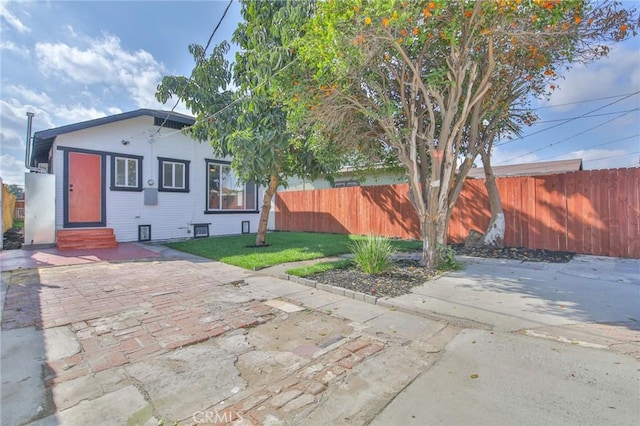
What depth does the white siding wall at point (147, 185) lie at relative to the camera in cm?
1004

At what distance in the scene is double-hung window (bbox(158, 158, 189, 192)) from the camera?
11516 millimetres

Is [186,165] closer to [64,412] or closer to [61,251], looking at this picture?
[61,251]

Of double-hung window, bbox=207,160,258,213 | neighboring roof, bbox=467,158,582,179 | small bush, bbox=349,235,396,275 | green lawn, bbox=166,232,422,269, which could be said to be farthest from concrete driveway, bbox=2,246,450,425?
neighboring roof, bbox=467,158,582,179

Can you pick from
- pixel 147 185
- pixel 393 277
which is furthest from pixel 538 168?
pixel 147 185

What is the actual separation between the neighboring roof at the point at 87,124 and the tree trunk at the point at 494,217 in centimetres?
1023

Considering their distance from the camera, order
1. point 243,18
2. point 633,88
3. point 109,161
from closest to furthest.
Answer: point 243,18 < point 109,161 < point 633,88

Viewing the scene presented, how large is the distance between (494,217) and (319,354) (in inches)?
300

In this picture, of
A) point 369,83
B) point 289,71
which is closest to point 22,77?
point 289,71

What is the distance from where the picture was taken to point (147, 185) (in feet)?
36.5

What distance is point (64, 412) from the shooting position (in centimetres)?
204

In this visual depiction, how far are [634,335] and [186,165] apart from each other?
41.7 feet

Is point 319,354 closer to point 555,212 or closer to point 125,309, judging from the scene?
point 125,309

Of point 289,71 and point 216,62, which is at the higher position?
point 216,62

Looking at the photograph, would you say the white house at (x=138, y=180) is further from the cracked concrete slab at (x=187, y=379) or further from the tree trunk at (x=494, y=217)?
the tree trunk at (x=494, y=217)
